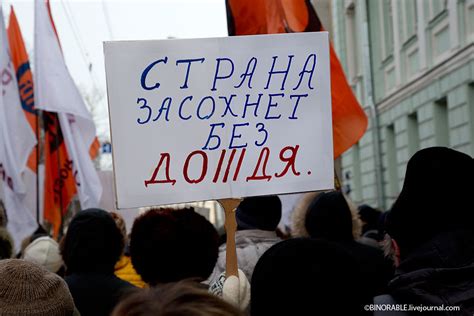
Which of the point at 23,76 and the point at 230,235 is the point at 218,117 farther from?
the point at 23,76

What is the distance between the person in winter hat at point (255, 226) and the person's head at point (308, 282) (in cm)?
163

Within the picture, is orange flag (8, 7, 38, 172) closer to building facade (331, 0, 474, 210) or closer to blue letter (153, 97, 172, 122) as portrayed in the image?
blue letter (153, 97, 172, 122)

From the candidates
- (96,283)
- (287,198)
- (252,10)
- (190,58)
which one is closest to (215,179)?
(190,58)

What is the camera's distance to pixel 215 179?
10.3 feet

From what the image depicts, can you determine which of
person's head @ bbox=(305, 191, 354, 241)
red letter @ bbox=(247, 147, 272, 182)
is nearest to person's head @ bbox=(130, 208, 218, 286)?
red letter @ bbox=(247, 147, 272, 182)

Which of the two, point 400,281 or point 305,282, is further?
point 400,281

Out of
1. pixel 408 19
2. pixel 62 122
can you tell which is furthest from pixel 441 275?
pixel 408 19

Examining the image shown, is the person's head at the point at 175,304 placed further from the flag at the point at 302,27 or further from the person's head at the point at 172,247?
the flag at the point at 302,27

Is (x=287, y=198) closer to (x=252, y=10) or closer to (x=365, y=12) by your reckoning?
(x=252, y=10)

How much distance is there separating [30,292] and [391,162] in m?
16.8

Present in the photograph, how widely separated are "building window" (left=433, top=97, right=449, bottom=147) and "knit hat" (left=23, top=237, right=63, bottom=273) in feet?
34.9

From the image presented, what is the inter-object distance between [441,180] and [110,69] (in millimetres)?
1346

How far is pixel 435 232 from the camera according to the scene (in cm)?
246

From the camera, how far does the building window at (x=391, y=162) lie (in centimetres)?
1820
